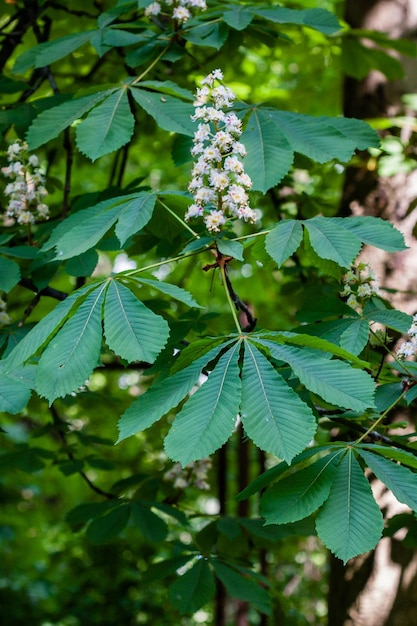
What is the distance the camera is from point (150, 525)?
2.10 m

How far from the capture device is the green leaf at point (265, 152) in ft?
4.92

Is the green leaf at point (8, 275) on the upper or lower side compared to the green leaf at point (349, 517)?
upper

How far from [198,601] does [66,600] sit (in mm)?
3395

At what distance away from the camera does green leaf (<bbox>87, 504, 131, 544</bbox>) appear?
2121 mm

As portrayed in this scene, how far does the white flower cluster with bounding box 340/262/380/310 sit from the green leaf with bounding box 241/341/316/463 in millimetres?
518

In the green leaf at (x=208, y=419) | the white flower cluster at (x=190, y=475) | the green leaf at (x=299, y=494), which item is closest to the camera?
the green leaf at (x=208, y=419)

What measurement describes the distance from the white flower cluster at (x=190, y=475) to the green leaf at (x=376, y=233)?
1.24m

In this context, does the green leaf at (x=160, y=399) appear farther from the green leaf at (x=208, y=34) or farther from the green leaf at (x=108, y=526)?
the green leaf at (x=108, y=526)

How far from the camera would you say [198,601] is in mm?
2092

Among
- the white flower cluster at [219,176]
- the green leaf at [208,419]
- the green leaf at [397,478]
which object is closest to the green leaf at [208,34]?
the white flower cluster at [219,176]

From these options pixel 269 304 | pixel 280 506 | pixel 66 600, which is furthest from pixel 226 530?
pixel 66 600

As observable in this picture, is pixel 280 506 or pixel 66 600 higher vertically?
pixel 280 506

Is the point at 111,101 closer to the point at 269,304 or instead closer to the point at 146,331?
the point at 146,331

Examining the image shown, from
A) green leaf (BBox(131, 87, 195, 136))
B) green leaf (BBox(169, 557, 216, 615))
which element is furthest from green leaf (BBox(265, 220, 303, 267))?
green leaf (BBox(169, 557, 216, 615))
